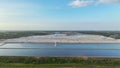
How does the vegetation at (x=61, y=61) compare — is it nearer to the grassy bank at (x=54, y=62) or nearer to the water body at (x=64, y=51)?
the grassy bank at (x=54, y=62)

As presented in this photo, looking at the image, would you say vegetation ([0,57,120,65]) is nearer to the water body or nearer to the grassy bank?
the grassy bank

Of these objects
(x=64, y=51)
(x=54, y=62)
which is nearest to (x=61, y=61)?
(x=54, y=62)

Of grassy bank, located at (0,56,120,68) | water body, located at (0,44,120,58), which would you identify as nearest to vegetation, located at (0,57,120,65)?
grassy bank, located at (0,56,120,68)

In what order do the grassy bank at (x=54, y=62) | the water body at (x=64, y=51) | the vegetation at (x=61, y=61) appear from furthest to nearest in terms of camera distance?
1. the water body at (x=64, y=51)
2. the vegetation at (x=61, y=61)
3. the grassy bank at (x=54, y=62)

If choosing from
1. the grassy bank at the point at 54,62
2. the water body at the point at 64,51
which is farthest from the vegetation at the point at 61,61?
the water body at the point at 64,51

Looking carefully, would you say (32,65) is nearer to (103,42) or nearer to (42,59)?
(42,59)

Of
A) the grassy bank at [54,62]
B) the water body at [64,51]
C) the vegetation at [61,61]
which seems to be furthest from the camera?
the water body at [64,51]

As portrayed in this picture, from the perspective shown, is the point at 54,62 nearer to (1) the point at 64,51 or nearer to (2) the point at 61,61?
(2) the point at 61,61

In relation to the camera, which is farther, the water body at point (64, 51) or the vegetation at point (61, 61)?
the water body at point (64, 51)
